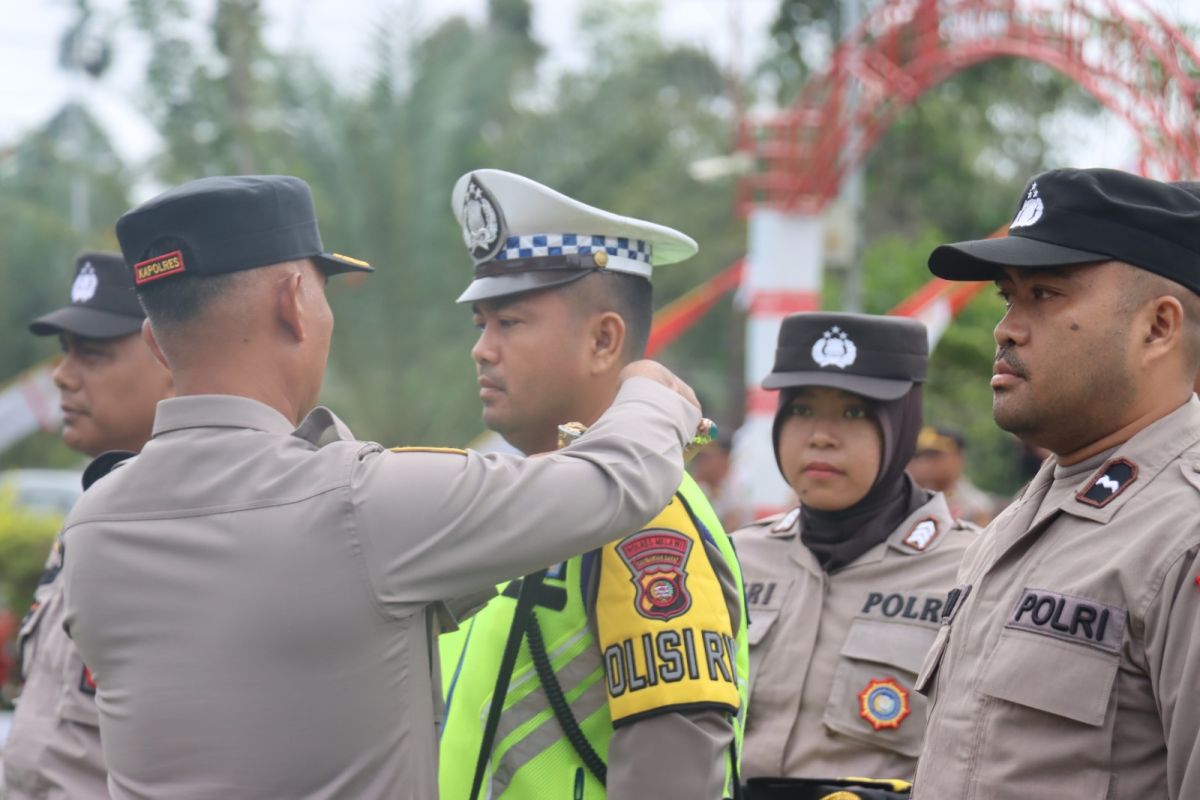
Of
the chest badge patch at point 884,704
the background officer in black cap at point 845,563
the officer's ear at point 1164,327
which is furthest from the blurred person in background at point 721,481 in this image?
the officer's ear at point 1164,327

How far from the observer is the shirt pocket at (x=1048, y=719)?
7.54ft

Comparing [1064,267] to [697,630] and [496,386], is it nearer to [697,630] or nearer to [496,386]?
[697,630]

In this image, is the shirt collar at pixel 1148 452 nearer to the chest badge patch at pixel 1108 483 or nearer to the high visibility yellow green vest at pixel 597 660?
the chest badge patch at pixel 1108 483

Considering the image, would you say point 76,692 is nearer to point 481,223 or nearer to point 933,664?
point 481,223

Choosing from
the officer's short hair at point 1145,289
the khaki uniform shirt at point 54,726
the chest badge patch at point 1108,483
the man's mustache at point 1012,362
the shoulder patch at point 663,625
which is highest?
the officer's short hair at point 1145,289

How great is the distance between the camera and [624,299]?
9.98ft

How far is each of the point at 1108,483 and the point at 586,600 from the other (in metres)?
0.95

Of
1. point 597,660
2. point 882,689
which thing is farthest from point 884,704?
point 597,660

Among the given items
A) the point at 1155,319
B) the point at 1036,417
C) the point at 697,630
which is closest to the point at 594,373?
the point at 697,630

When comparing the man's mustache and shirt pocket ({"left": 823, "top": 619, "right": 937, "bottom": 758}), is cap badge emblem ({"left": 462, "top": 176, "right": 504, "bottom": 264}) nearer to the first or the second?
the man's mustache

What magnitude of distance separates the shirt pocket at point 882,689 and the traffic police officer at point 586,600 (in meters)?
0.72

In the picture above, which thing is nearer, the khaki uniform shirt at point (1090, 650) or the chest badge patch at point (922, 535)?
the khaki uniform shirt at point (1090, 650)

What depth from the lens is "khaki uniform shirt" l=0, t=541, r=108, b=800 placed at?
343cm

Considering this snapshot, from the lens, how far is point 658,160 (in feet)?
88.1
